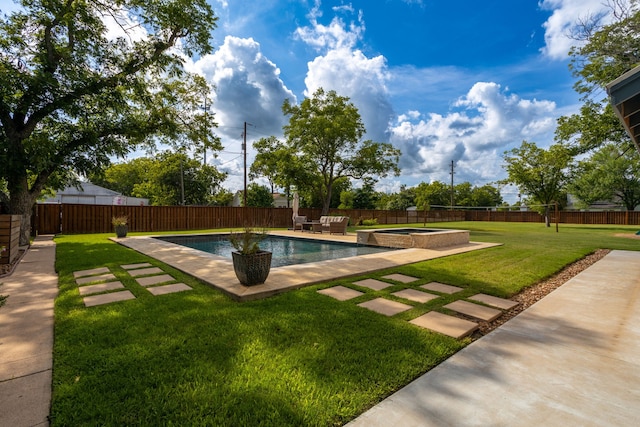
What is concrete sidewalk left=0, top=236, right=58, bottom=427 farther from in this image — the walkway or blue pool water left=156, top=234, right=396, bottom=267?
blue pool water left=156, top=234, right=396, bottom=267

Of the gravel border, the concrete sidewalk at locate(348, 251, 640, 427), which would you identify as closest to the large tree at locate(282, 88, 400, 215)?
the gravel border

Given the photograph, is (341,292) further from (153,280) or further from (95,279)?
(95,279)

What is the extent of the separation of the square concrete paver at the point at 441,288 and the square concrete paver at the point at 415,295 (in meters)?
0.27

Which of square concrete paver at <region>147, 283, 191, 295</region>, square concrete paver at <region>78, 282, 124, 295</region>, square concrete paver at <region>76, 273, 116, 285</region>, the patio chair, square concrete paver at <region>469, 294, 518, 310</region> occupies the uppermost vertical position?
the patio chair

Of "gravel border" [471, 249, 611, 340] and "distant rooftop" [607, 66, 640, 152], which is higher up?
"distant rooftop" [607, 66, 640, 152]

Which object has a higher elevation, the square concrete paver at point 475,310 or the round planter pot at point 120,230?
the round planter pot at point 120,230

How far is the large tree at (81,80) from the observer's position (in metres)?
7.94

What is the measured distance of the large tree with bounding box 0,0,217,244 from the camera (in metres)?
7.94

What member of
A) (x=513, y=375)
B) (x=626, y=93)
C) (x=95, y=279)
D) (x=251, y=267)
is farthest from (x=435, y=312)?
(x=95, y=279)

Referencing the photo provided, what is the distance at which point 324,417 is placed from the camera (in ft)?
4.97

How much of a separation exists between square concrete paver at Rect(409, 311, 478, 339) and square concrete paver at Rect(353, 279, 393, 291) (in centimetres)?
106

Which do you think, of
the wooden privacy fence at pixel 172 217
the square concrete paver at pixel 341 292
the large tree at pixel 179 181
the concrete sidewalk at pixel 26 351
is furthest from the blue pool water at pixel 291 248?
the large tree at pixel 179 181

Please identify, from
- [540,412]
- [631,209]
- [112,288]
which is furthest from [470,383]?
[631,209]

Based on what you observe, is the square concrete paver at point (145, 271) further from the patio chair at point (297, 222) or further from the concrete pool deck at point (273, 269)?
the patio chair at point (297, 222)
